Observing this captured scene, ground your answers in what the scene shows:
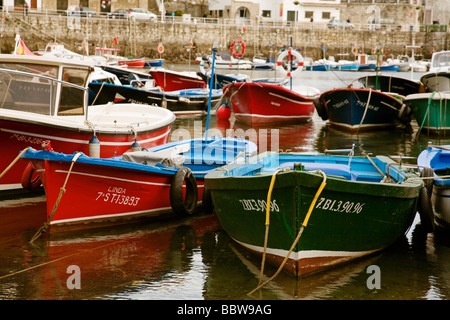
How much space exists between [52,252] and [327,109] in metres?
14.7

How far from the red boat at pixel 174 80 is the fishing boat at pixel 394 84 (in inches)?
284

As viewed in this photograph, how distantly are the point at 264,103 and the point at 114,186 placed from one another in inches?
523

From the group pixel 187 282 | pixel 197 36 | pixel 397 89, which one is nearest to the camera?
pixel 187 282

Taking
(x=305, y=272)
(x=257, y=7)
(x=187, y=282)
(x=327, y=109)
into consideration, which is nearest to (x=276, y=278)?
(x=305, y=272)

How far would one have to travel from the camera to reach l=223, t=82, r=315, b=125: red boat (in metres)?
21.8

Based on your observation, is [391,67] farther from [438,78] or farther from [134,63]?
[438,78]

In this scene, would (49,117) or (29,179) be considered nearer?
(29,179)

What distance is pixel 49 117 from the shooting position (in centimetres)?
1055

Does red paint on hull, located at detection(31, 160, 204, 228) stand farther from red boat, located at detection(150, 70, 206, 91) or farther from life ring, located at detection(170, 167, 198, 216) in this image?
red boat, located at detection(150, 70, 206, 91)

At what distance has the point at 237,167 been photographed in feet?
29.8

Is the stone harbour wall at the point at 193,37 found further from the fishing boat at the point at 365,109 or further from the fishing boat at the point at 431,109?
the fishing boat at the point at 431,109

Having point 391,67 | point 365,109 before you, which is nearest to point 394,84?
point 365,109

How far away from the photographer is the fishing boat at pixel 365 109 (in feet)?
65.9
